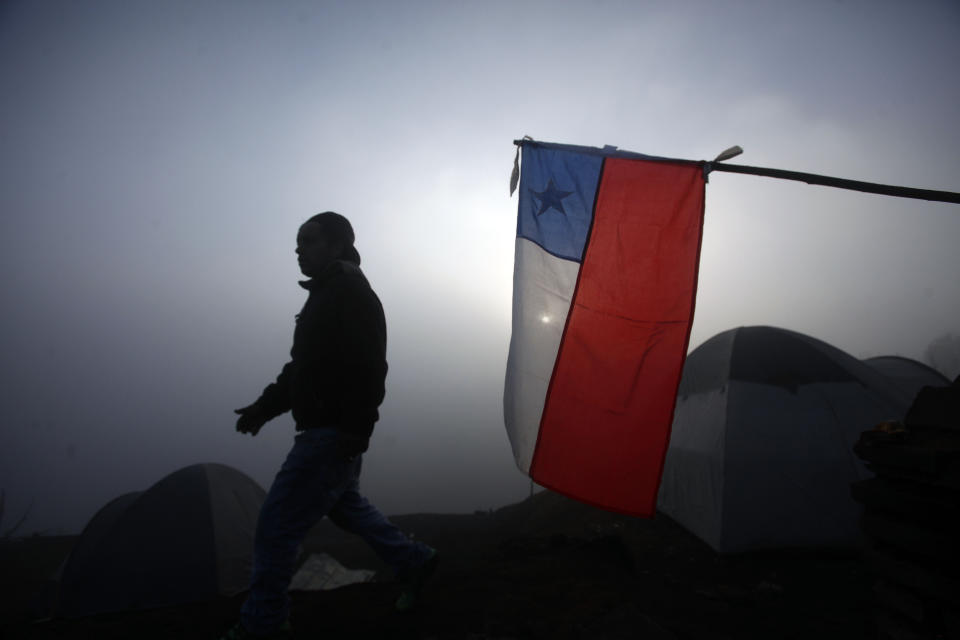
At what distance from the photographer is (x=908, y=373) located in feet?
29.7

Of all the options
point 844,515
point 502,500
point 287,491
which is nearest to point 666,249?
point 287,491

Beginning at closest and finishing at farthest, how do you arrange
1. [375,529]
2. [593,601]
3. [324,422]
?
[324,422] < [375,529] < [593,601]

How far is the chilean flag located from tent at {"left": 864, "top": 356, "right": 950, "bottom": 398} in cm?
785

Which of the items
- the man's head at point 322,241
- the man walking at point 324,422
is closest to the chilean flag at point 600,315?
the man walking at point 324,422

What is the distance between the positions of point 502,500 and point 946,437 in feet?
190

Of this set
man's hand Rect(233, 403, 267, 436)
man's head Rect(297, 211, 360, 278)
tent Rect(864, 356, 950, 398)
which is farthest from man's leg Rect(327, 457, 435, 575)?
tent Rect(864, 356, 950, 398)

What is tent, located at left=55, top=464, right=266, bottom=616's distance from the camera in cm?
641

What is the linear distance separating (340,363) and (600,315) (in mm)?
1719

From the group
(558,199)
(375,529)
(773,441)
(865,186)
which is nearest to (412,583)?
(375,529)

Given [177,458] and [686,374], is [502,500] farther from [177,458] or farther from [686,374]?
[177,458]

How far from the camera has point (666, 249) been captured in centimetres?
299

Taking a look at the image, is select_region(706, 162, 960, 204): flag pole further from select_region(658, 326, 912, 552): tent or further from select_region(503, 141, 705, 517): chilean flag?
select_region(658, 326, 912, 552): tent

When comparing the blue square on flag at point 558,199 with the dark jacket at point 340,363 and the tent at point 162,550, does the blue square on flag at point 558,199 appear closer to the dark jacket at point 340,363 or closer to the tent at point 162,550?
the dark jacket at point 340,363

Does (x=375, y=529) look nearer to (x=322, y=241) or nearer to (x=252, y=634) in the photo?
(x=252, y=634)
